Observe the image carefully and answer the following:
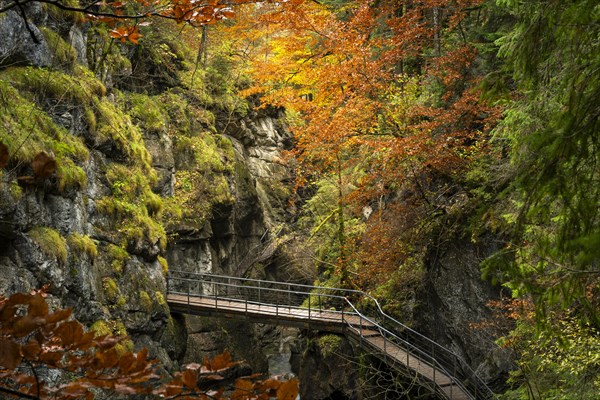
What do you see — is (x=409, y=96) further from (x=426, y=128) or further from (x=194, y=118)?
(x=194, y=118)

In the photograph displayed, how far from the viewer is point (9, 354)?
1.96 meters

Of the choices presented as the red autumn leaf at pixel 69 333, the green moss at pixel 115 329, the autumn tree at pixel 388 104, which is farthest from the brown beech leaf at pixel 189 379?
the autumn tree at pixel 388 104

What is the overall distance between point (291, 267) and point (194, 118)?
6807 millimetres

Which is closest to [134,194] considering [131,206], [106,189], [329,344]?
[131,206]

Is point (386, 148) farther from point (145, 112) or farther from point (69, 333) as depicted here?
point (69, 333)

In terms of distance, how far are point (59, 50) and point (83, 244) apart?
3986 millimetres

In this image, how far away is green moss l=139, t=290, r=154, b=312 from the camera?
11656 mm

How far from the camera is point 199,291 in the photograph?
18797 mm

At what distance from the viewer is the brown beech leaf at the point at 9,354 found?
1.93 meters

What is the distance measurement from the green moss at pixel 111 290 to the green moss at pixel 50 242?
6.45 ft

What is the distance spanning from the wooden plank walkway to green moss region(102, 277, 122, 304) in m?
3.81

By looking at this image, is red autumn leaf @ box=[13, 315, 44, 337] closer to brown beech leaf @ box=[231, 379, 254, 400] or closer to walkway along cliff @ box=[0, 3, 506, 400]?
walkway along cliff @ box=[0, 3, 506, 400]

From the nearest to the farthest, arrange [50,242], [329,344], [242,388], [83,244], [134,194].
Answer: [242,388] → [50,242] → [83,244] → [134,194] → [329,344]

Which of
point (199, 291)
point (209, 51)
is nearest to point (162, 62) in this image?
point (209, 51)
